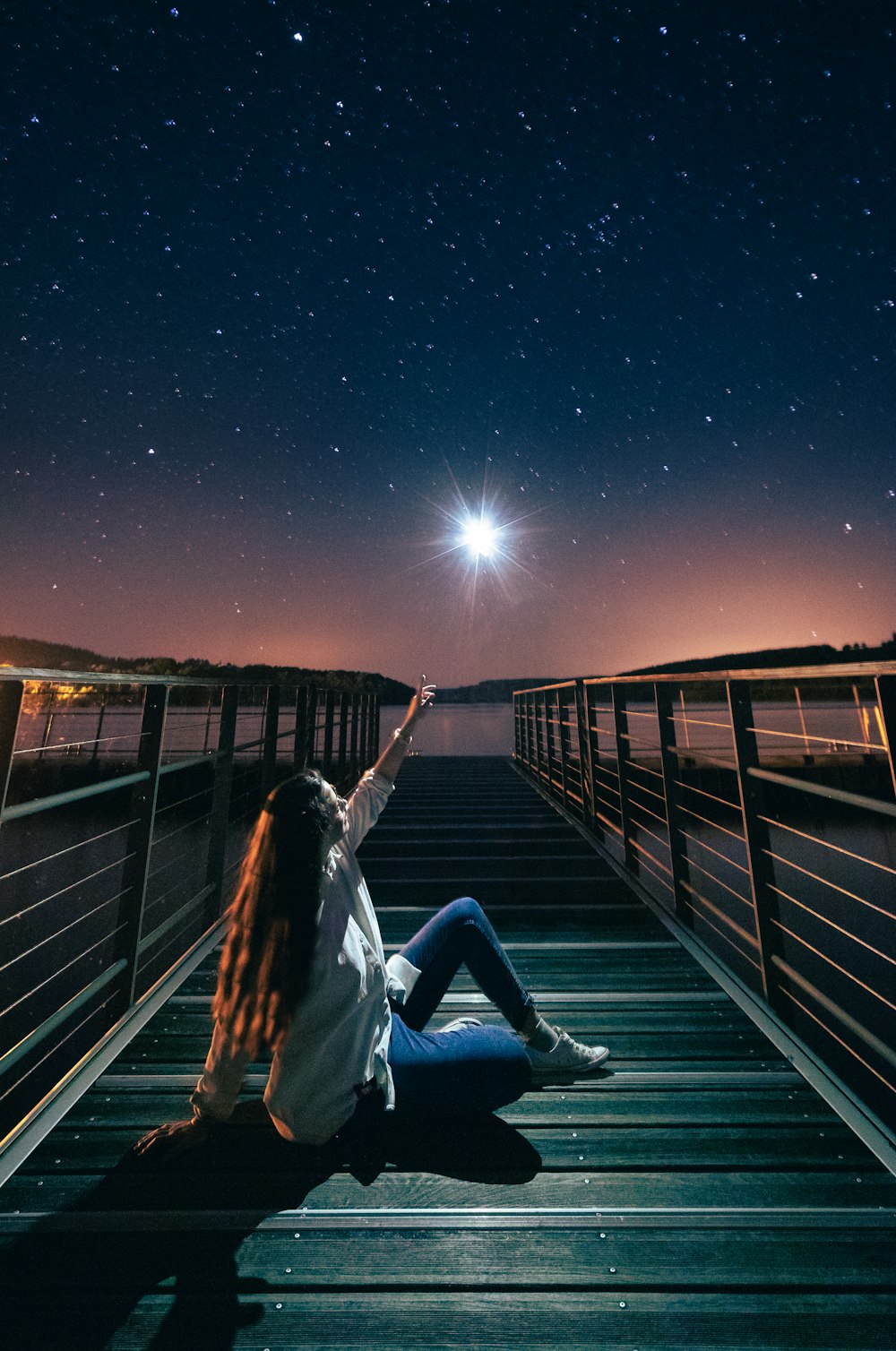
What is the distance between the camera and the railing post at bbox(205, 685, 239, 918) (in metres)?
2.36

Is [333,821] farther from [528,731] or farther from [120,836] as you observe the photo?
[120,836]

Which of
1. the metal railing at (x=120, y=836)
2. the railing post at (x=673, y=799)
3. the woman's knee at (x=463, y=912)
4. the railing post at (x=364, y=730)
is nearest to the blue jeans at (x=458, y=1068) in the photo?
the woman's knee at (x=463, y=912)

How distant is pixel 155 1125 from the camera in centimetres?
124

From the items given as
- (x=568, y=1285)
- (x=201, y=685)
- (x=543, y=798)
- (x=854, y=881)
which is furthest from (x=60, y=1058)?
(x=854, y=881)

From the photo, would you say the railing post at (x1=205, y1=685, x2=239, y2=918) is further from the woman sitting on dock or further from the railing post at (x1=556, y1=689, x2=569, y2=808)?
the railing post at (x1=556, y1=689, x2=569, y2=808)

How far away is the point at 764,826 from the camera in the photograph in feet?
5.66

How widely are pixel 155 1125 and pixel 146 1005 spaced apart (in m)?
0.53

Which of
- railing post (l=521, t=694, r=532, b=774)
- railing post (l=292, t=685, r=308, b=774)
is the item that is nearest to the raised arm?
railing post (l=292, t=685, r=308, b=774)

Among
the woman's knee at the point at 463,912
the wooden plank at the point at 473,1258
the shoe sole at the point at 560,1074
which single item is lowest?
the wooden plank at the point at 473,1258

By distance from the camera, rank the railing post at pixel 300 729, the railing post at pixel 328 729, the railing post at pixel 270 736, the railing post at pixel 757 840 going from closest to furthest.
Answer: the railing post at pixel 757 840 < the railing post at pixel 270 736 < the railing post at pixel 300 729 < the railing post at pixel 328 729

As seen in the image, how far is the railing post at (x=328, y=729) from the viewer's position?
431 centimetres

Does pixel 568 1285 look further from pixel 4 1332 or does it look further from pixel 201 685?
pixel 201 685

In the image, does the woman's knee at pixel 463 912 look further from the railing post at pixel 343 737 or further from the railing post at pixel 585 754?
the railing post at pixel 343 737

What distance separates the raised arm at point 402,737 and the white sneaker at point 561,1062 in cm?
81
